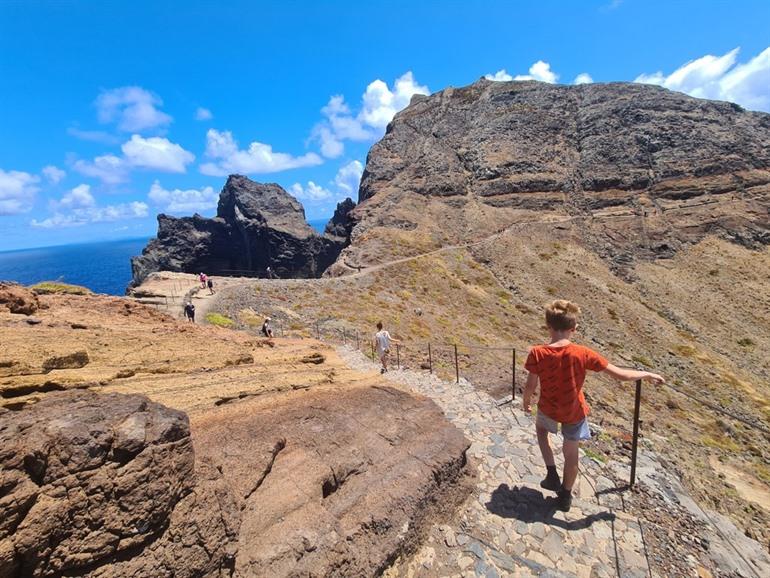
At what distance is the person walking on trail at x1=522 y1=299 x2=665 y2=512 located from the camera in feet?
19.3

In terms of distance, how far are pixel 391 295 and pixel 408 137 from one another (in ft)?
181

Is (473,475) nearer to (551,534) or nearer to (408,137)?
(551,534)

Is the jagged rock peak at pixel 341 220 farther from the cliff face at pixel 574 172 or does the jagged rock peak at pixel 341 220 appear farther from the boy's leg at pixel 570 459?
the boy's leg at pixel 570 459

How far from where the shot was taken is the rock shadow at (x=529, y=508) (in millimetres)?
6352

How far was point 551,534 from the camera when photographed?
6121 mm

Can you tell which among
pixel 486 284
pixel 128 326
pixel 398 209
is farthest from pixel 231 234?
pixel 128 326

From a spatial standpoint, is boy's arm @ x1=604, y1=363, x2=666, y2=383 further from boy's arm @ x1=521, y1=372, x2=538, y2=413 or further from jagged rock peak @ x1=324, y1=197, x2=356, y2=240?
jagged rock peak @ x1=324, y1=197, x2=356, y2=240

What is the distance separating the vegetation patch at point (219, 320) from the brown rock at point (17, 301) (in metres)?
11.2

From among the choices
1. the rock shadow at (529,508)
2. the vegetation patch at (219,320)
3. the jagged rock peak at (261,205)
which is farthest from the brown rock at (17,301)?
the jagged rock peak at (261,205)

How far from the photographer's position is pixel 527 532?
6.17 meters

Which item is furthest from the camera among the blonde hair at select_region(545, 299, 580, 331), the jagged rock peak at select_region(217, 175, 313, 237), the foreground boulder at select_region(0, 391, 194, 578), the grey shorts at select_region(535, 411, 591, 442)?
the jagged rock peak at select_region(217, 175, 313, 237)

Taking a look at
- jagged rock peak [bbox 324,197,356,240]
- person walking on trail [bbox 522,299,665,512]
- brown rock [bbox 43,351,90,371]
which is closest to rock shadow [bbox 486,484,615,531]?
person walking on trail [bbox 522,299,665,512]

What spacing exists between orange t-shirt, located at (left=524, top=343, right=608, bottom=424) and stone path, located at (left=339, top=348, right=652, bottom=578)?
1.77 metres

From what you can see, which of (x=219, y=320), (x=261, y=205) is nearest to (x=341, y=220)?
(x=261, y=205)
